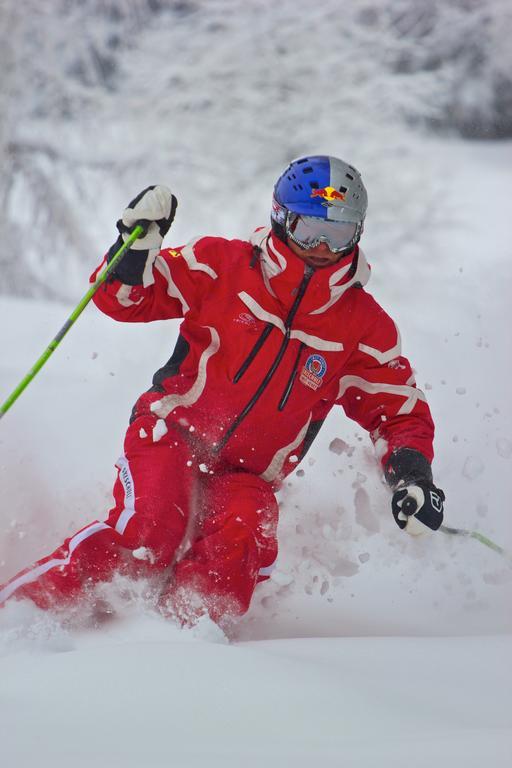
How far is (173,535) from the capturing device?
10.4 feet

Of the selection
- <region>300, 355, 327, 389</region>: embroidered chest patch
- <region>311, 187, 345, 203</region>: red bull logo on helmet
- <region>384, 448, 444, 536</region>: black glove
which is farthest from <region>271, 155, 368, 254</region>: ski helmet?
<region>384, 448, 444, 536</region>: black glove

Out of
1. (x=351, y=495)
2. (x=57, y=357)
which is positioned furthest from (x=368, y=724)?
(x=57, y=357)

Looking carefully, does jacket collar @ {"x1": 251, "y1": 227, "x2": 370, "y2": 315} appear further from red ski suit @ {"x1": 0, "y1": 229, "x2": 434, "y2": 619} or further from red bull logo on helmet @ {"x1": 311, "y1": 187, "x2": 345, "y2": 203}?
red bull logo on helmet @ {"x1": 311, "y1": 187, "x2": 345, "y2": 203}

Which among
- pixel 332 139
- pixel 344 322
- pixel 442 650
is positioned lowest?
pixel 332 139

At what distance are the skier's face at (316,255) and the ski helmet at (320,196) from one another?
4 centimetres

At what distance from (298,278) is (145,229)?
584mm

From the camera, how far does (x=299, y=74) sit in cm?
1286

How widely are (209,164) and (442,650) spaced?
405 inches

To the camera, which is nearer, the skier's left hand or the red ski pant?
the red ski pant

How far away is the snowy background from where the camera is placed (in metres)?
2.08

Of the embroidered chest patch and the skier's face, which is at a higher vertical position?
the skier's face

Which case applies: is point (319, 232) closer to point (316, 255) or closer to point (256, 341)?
point (316, 255)

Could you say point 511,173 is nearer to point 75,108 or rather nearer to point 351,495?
Result: point 75,108

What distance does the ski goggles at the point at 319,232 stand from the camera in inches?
132
